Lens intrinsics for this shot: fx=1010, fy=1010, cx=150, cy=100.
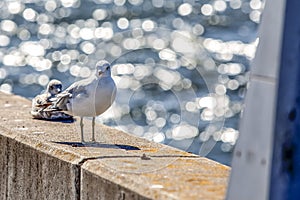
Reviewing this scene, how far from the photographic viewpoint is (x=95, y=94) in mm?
5766

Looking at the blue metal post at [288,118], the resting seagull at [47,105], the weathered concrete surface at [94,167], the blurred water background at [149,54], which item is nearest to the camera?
the blue metal post at [288,118]

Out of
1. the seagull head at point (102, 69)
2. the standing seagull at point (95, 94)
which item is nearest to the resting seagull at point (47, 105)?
the standing seagull at point (95, 94)

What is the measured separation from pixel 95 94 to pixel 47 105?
1.87 feet

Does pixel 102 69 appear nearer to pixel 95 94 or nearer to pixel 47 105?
pixel 95 94

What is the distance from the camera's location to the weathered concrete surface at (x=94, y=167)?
4289 millimetres

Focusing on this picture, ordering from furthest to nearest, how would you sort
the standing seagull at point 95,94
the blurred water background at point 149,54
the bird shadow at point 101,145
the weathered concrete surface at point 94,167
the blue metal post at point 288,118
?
the blurred water background at point 149,54
the standing seagull at point 95,94
the bird shadow at point 101,145
the weathered concrete surface at point 94,167
the blue metal post at point 288,118

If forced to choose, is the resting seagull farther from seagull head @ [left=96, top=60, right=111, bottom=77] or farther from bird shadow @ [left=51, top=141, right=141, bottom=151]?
bird shadow @ [left=51, top=141, right=141, bottom=151]

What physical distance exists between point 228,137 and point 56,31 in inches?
488

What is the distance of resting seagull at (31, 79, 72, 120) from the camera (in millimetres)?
6117

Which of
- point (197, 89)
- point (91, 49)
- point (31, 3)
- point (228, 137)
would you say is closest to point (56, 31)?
point (91, 49)

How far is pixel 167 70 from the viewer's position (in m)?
25.2

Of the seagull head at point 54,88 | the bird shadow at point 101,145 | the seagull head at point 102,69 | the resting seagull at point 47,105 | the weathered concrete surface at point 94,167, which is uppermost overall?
the seagull head at point 102,69

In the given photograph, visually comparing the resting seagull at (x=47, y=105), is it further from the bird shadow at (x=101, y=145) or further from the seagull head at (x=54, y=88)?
the bird shadow at (x=101, y=145)

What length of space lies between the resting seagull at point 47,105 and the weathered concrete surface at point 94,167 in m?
0.10
